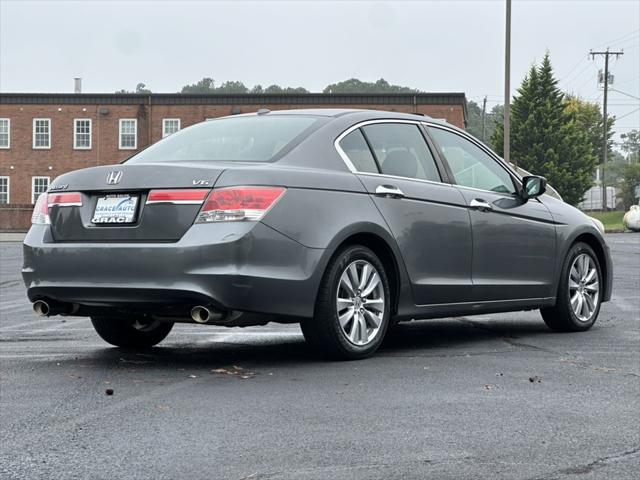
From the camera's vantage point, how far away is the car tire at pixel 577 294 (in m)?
8.99

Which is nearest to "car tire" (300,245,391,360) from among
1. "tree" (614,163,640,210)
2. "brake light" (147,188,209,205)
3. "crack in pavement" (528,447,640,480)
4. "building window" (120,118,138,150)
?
"brake light" (147,188,209,205)

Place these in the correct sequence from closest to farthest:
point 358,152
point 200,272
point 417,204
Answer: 1. point 200,272
2. point 358,152
3. point 417,204

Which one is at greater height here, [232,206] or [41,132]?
[41,132]

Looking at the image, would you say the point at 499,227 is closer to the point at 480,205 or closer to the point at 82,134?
the point at 480,205

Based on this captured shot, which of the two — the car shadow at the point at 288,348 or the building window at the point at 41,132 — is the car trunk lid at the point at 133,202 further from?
the building window at the point at 41,132

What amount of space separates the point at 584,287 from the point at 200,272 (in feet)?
13.7

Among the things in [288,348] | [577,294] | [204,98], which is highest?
[204,98]

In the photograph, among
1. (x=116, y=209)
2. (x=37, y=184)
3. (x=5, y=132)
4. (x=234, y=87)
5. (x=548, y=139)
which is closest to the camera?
(x=116, y=209)

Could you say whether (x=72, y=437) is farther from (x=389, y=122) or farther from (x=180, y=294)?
(x=389, y=122)

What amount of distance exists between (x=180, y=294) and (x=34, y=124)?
Result: 56.9 meters

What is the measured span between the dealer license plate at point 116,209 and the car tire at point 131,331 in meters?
1.20

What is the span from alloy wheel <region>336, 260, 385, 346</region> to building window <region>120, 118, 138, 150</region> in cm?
5394

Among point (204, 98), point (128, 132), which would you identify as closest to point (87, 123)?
point (128, 132)

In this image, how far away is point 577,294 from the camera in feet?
30.1
